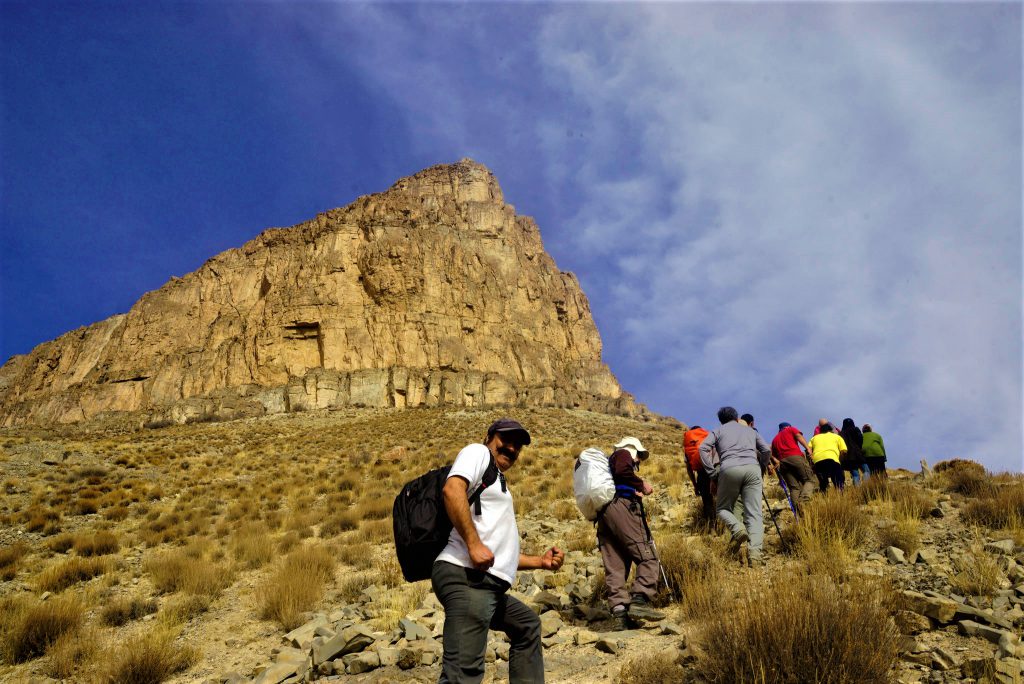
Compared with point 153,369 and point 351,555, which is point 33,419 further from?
point 351,555

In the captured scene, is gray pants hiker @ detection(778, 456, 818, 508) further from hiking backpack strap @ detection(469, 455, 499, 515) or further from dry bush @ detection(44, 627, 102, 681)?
dry bush @ detection(44, 627, 102, 681)

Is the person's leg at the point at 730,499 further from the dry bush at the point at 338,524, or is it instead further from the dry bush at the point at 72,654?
the dry bush at the point at 338,524

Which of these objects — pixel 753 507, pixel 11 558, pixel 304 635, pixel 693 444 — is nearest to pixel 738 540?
pixel 753 507

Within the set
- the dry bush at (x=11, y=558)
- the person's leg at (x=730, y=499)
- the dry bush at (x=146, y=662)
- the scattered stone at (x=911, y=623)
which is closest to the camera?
the scattered stone at (x=911, y=623)

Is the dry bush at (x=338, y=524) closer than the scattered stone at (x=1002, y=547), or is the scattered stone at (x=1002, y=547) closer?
the scattered stone at (x=1002, y=547)

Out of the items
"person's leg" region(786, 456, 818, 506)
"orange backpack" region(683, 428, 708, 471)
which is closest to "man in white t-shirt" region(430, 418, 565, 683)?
"orange backpack" region(683, 428, 708, 471)

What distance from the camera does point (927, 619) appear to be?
3.85 metres

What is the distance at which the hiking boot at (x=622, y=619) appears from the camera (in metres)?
4.94

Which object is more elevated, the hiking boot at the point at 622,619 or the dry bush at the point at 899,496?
the dry bush at the point at 899,496

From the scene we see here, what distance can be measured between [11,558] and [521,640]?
12.3 meters

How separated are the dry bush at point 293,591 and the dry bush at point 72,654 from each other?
1.78 metres

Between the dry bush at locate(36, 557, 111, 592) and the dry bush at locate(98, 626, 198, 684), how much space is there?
180 inches

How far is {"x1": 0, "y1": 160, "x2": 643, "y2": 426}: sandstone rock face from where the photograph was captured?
6675cm

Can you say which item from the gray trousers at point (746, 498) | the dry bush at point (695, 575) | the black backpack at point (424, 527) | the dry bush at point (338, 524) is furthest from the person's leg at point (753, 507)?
the dry bush at point (338, 524)
